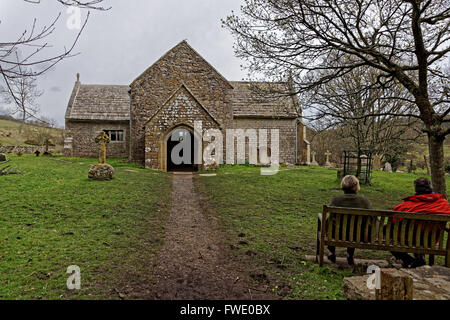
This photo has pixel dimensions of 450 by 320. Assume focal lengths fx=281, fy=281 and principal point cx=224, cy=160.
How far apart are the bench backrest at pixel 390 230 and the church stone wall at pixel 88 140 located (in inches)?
1008

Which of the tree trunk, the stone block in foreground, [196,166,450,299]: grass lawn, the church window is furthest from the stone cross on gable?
the church window

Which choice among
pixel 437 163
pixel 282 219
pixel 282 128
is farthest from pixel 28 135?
pixel 437 163

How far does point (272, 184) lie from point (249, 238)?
7423 millimetres

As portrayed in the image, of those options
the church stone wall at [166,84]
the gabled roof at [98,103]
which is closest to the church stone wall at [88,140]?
the gabled roof at [98,103]

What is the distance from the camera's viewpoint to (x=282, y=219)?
8.35 m

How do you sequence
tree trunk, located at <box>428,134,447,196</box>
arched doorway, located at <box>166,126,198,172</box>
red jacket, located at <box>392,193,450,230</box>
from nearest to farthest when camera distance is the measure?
1. red jacket, located at <box>392,193,450,230</box>
2. tree trunk, located at <box>428,134,447,196</box>
3. arched doorway, located at <box>166,126,198,172</box>

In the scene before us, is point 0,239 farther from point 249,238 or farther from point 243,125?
point 243,125

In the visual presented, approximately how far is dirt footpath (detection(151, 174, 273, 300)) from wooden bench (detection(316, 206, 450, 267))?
1706 millimetres

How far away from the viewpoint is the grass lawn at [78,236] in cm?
412

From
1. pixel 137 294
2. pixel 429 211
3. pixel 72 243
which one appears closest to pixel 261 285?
pixel 137 294

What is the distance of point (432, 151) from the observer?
754cm

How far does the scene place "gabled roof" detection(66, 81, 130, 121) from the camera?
27.1 m

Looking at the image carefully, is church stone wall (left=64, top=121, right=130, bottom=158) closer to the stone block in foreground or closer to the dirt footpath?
the stone block in foreground
